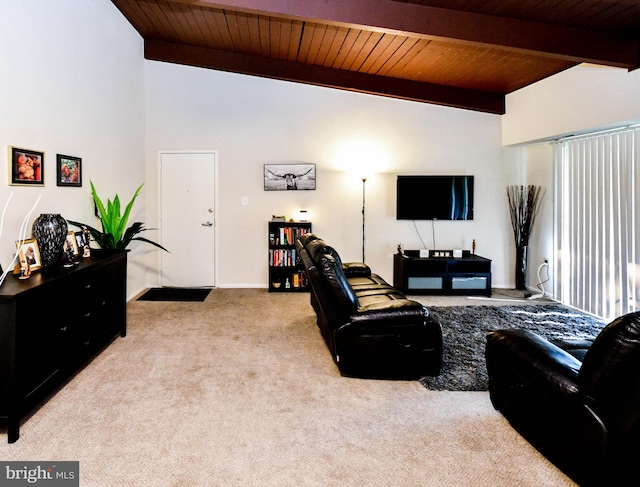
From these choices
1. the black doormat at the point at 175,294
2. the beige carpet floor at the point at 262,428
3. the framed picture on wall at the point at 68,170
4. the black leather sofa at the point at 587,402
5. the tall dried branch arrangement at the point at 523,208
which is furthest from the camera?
the tall dried branch arrangement at the point at 523,208

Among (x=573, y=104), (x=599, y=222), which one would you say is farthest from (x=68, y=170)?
(x=599, y=222)

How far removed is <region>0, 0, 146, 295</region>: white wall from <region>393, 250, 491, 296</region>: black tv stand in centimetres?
364

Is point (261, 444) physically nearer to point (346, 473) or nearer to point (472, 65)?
point (346, 473)

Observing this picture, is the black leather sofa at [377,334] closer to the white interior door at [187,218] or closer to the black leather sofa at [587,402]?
the black leather sofa at [587,402]

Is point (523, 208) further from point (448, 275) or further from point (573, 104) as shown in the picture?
point (573, 104)

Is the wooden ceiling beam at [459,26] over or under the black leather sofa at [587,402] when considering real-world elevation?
over

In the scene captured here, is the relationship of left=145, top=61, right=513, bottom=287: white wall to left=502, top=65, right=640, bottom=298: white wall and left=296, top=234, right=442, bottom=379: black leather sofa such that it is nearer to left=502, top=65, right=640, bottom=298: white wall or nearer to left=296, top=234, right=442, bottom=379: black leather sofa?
left=502, top=65, right=640, bottom=298: white wall

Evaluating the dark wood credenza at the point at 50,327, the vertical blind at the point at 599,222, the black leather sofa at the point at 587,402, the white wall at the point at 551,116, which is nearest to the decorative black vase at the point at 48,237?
the dark wood credenza at the point at 50,327

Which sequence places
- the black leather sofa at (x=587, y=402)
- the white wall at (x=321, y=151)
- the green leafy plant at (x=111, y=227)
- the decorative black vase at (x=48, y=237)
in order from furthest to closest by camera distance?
the white wall at (x=321, y=151) < the green leafy plant at (x=111, y=227) < the decorative black vase at (x=48, y=237) < the black leather sofa at (x=587, y=402)

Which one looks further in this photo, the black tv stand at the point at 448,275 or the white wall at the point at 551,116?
the black tv stand at the point at 448,275

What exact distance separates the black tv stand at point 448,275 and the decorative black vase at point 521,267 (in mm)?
550

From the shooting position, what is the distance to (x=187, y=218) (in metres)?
5.86

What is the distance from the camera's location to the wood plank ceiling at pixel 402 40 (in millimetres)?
3447

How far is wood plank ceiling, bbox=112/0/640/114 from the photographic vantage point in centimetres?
345
